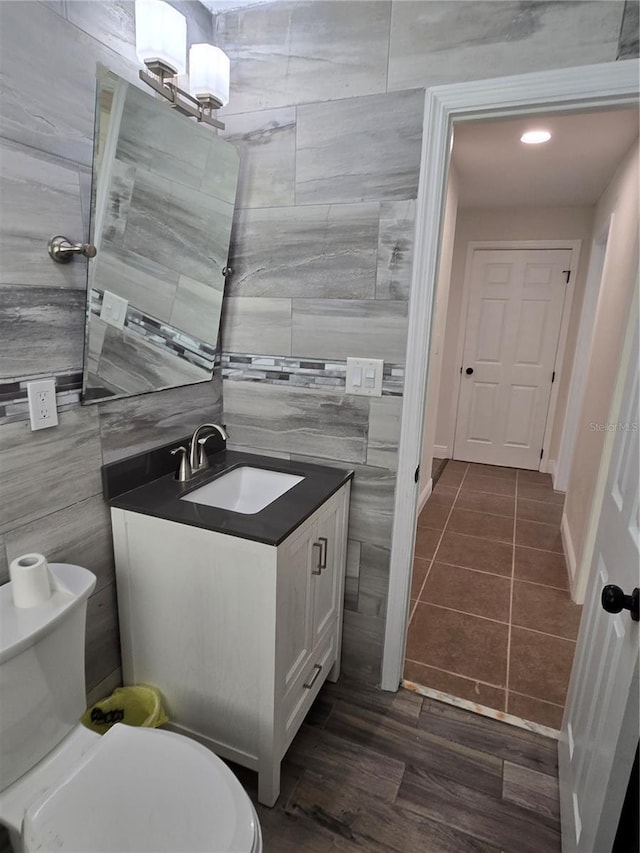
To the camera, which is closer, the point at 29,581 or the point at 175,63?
the point at 29,581

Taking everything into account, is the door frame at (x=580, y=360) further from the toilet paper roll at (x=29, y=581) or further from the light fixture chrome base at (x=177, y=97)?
the toilet paper roll at (x=29, y=581)

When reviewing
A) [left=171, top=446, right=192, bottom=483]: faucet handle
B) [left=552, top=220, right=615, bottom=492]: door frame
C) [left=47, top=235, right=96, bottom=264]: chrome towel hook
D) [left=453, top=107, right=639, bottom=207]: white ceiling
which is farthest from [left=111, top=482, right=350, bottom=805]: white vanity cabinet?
[left=552, top=220, right=615, bottom=492]: door frame

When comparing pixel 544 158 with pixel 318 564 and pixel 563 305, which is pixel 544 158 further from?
pixel 318 564

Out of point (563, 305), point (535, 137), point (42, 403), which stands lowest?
point (42, 403)

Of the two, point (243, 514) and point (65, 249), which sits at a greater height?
point (65, 249)

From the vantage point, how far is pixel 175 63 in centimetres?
134

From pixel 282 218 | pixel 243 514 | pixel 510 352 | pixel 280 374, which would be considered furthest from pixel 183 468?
pixel 510 352

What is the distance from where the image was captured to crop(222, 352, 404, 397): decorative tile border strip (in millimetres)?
1654

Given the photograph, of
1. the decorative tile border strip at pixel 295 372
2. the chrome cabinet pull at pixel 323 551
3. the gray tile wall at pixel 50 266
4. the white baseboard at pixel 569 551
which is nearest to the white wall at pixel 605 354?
the white baseboard at pixel 569 551

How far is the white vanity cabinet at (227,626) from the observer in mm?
1313

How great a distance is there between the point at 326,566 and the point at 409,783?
0.72m

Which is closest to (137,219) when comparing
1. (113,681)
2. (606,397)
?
(113,681)

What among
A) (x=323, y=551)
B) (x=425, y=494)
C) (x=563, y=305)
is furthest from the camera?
(x=563, y=305)

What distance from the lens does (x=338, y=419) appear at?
1.77m
